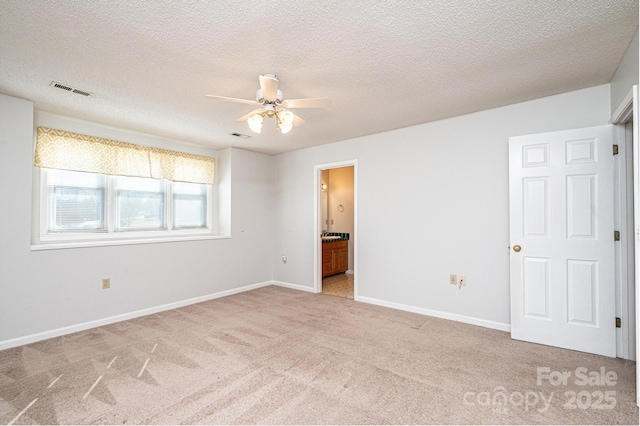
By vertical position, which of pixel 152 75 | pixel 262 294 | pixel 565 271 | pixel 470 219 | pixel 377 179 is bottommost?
pixel 262 294


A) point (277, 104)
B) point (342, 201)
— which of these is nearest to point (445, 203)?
point (277, 104)

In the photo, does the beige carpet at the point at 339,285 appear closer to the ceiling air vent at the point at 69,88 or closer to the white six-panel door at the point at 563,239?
the white six-panel door at the point at 563,239

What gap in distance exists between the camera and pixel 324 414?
189 centimetres

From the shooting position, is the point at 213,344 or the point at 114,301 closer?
the point at 213,344

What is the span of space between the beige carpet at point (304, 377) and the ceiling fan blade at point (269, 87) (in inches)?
86.6

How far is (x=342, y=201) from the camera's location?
22.7 feet

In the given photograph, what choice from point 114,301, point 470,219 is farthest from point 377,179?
point 114,301

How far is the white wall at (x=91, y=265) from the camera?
2957mm

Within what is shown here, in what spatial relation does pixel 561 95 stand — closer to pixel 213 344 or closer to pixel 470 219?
pixel 470 219

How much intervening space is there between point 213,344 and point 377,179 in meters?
2.96

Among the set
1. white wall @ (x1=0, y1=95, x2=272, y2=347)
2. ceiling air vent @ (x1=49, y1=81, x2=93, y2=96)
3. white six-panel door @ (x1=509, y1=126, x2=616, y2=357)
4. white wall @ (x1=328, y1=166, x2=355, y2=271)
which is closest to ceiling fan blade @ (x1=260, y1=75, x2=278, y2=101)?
ceiling air vent @ (x1=49, y1=81, x2=93, y2=96)

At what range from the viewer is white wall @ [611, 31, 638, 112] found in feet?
6.74

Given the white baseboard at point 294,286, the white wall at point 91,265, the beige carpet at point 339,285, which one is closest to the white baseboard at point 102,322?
the white wall at point 91,265

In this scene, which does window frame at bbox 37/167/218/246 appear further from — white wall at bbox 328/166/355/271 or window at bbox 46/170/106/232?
white wall at bbox 328/166/355/271
